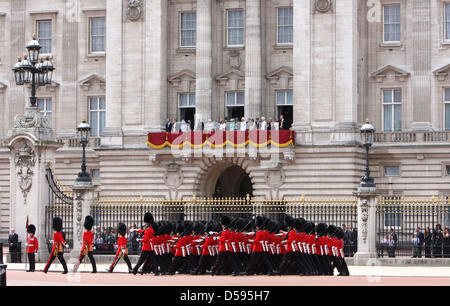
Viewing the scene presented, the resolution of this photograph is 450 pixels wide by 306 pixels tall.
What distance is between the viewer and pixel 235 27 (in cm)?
5719

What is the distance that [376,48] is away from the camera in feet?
182

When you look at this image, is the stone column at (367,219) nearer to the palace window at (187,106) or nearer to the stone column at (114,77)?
the palace window at (187,106)

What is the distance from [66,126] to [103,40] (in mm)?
4831

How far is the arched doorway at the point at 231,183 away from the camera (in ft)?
190

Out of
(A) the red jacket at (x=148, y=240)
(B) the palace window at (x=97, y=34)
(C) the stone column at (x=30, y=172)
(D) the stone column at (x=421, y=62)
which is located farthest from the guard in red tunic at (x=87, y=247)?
(B) the palace window at (x=97, y=34)

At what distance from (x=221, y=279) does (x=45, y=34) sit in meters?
33.7

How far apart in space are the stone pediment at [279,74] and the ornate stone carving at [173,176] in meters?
6.17

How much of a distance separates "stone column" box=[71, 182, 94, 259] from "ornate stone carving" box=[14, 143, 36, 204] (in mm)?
1751

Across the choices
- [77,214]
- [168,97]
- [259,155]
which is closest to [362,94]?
[259,155]

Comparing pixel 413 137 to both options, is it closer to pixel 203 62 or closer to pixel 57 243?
pixel 203 62

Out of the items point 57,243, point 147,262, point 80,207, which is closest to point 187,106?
point 80,207

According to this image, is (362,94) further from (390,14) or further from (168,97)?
(168,97)
